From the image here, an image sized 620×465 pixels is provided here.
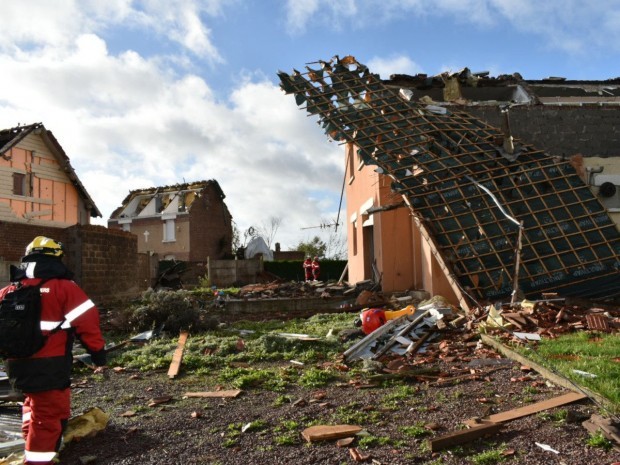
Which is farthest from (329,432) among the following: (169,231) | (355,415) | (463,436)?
(169,231)

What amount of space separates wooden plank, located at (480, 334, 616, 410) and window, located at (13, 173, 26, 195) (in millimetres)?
24081

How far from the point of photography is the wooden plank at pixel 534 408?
469cm

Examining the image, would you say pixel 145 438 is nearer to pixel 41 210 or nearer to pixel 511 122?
pixel 511 122

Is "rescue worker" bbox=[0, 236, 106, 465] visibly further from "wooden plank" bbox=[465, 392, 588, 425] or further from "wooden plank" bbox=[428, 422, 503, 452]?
"wooden plank" bbox=[465, 392, 588, 425]

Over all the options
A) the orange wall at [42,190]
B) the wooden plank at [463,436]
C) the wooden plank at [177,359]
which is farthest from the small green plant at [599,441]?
the orange wall at [42,190]

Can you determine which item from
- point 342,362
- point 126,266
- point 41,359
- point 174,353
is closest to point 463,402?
point 342,362

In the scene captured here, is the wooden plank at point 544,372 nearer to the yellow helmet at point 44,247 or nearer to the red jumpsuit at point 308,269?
the yellow helmet at point 44,247

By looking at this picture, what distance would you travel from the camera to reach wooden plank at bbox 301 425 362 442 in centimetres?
455

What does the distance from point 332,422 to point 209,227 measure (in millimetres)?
38334

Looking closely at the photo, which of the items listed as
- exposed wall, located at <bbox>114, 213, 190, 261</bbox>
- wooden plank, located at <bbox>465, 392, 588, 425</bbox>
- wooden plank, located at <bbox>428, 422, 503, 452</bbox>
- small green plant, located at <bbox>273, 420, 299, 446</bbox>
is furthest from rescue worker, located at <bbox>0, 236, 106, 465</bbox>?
exposed wall, located at <bbox>114, 213, 190, 261</bbox>

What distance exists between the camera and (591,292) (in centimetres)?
1029

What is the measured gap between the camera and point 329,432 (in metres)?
4.61

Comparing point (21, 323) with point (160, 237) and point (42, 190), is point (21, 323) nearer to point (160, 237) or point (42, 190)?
point (42, 190)

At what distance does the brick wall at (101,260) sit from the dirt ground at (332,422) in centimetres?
891
